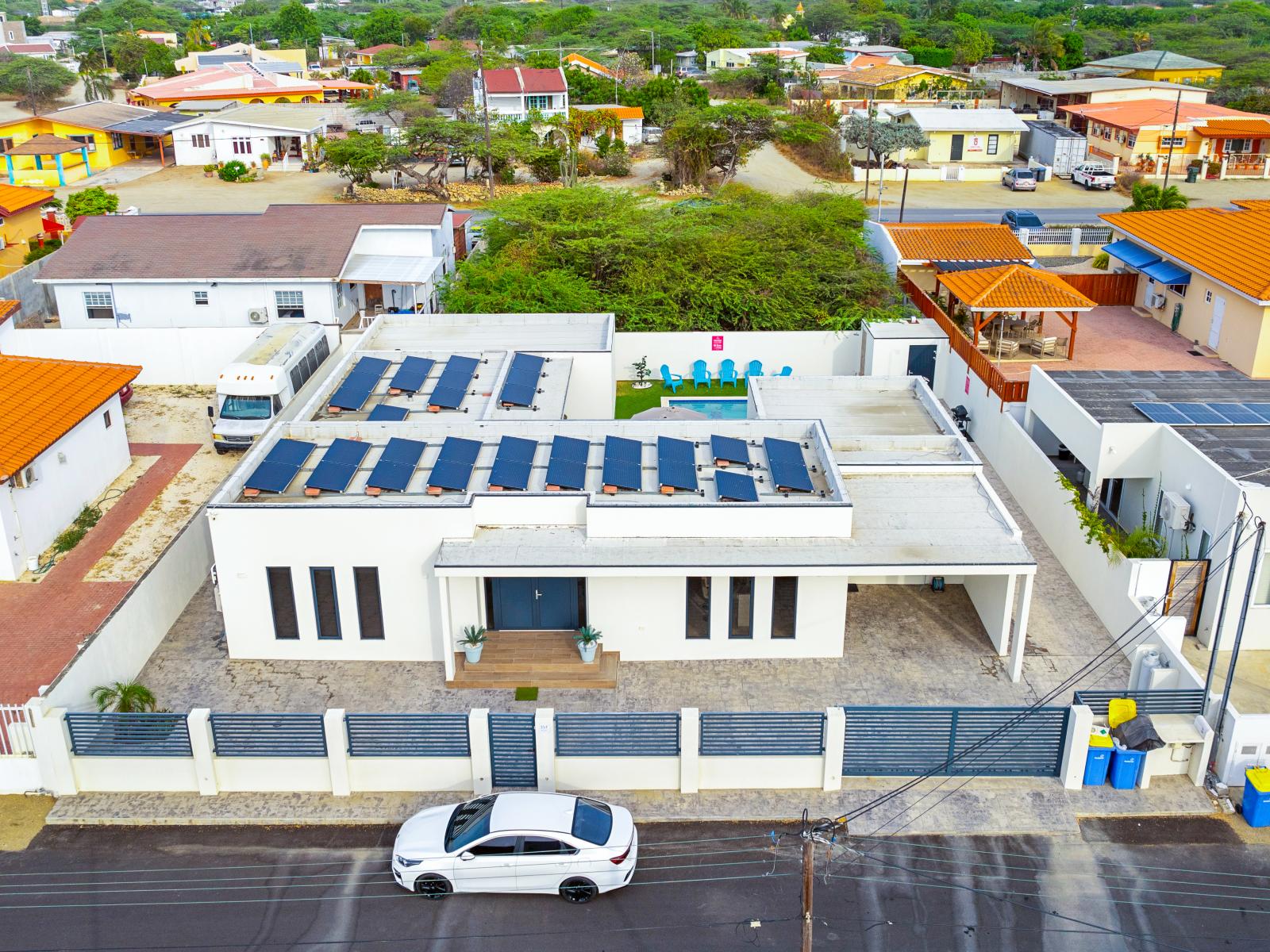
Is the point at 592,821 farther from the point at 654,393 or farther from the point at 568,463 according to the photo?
the point at 654,393

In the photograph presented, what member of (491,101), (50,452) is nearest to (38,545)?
(50,452)

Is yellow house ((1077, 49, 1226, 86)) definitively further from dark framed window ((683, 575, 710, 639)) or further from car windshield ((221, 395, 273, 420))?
dark framed window ((683, 575, 710, 639))

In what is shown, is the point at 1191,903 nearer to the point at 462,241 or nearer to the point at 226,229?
the point at 226,229

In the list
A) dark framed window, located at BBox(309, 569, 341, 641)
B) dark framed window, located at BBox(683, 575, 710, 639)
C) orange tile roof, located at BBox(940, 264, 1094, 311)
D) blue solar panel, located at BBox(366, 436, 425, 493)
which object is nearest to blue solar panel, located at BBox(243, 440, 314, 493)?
blue solar panel, located at BBox(366, 436, 425, 493)

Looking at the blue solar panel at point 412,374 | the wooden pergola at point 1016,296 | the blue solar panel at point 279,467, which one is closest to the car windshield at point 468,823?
the blue solar panel at point 279,467

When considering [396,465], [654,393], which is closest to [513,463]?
[396,465]
